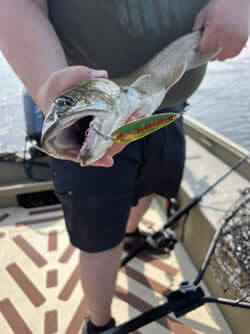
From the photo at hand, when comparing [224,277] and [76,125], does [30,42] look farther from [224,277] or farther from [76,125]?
[224,277]

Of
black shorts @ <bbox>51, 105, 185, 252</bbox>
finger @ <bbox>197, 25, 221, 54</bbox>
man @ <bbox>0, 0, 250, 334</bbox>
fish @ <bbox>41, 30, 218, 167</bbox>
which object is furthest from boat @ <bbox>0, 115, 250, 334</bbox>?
fish @ <bbox>41, 30, 218, 167</bbox>

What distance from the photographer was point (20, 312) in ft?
3.46

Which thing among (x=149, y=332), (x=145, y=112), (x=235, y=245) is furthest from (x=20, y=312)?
(x=145, y=112)

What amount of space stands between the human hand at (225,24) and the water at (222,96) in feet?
0.53

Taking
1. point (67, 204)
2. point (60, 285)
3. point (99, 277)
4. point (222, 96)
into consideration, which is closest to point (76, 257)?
point (60, 285)

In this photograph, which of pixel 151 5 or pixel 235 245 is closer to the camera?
pixel 151 5

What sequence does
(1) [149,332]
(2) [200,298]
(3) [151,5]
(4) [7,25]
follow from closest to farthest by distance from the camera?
1. (4) [7,25]
2. (3) [151,5]
3. (2) [200,298]
4. (1) [149,332]

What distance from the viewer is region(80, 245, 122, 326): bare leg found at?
78cm

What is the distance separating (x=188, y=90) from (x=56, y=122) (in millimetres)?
577

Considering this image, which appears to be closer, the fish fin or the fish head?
the fish head

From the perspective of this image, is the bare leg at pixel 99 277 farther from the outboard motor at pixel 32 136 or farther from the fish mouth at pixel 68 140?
the outboard motor at pixel 32 136

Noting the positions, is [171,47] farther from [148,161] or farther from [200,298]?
[200,298]

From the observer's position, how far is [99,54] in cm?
64

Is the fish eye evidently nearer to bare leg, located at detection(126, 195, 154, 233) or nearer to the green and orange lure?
the green and orange lure
